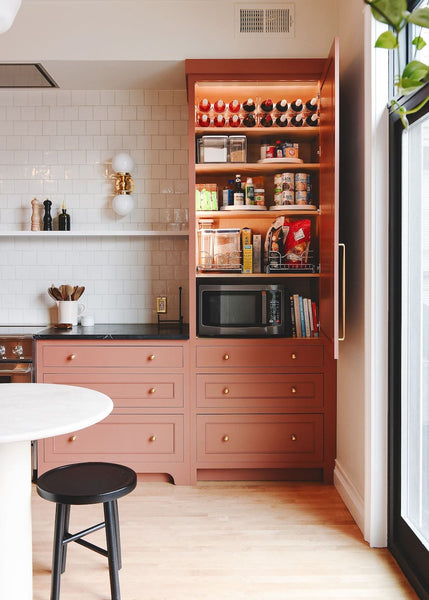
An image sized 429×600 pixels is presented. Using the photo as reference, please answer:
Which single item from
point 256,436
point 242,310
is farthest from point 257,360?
point 256,436

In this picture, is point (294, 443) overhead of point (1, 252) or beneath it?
beneath

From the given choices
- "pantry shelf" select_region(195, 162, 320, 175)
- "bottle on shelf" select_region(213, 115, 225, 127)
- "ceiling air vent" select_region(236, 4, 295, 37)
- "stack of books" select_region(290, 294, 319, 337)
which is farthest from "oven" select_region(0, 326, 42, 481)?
"ceiling air vent" select_region(236, 4, 295, 37)

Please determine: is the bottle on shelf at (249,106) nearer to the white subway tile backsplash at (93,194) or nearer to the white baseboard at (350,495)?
the white subway tile backsplash at (93,194)

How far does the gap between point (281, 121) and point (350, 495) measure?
88.6 inches

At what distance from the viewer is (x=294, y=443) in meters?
3.37

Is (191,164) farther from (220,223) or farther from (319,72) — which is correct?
(319,72)

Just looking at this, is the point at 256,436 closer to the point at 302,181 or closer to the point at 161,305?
the point at 161,305

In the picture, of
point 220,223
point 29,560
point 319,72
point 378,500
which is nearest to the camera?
point 29,560

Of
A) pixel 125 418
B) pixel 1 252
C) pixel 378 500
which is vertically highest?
pixel 1 252

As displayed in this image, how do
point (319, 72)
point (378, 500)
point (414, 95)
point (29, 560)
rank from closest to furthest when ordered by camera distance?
point (29, 560) < point (414, 95) < point (378, 500) < point (319, 72)

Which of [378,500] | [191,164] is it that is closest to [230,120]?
[191,164]

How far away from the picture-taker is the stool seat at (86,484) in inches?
77.9

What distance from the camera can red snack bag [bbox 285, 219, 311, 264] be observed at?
3453 mm

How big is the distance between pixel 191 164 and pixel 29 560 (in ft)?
7.52
